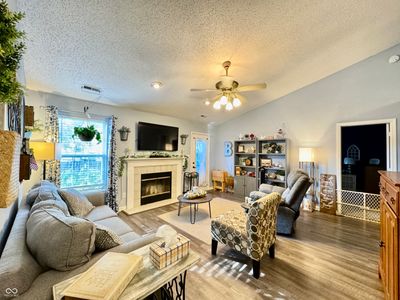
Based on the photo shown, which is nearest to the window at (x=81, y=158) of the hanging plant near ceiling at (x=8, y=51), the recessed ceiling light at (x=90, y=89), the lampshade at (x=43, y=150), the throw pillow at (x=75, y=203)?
the recessed ceiling light at (x=90, y=89)

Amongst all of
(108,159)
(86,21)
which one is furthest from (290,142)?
(86,21)

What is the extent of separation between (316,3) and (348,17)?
76cm

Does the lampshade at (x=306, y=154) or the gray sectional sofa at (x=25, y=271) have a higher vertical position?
the lampshade at (x=306, y=154)

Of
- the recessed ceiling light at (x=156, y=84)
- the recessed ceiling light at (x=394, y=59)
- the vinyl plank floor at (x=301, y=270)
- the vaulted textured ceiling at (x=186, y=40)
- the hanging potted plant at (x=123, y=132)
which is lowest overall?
the vinyl plank floor at (x=301, y=270)

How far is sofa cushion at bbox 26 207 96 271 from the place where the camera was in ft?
3.71

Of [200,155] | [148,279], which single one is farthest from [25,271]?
[200,155]

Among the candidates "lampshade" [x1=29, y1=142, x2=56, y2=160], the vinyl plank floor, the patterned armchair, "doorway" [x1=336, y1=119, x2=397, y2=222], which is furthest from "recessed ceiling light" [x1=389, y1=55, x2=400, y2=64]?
"lampshade" [x1=29, y1=142, x2=56, y2=160]

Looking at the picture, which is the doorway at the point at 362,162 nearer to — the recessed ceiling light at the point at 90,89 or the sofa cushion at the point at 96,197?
the sofa cushion at the point at 96,197

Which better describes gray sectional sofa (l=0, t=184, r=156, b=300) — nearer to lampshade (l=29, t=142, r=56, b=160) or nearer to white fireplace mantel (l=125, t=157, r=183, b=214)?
lampshade (l=29, t=142, r=56, b=160)

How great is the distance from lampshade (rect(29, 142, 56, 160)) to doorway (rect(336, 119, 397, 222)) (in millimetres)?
5463

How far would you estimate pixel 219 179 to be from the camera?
6402 mm

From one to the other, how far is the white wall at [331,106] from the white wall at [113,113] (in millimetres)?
2194

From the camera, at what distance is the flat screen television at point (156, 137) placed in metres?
4.65

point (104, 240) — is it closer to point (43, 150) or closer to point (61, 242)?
point (61, 242)
